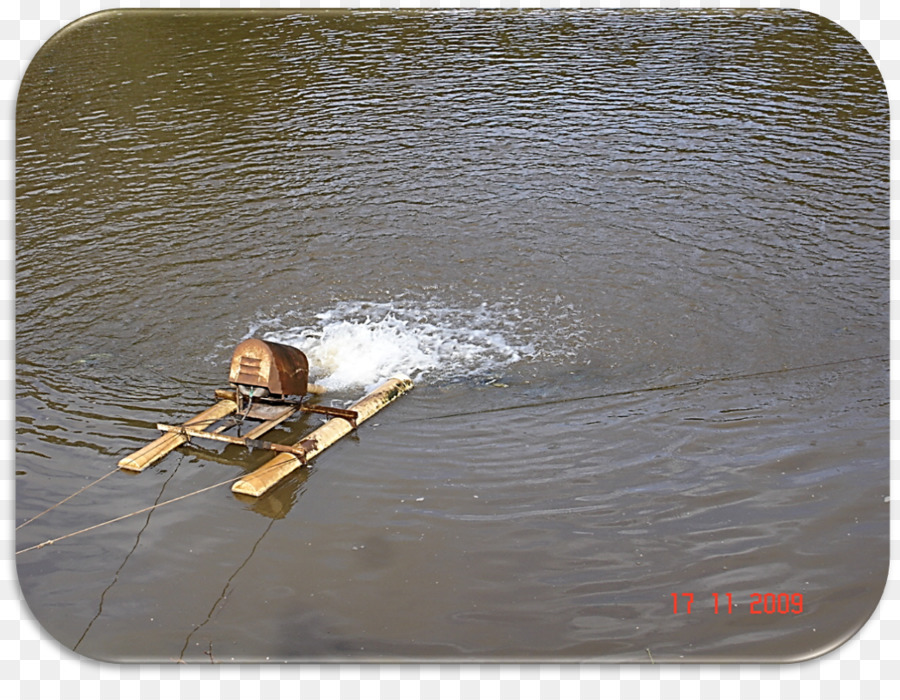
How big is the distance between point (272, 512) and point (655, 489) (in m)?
3.01

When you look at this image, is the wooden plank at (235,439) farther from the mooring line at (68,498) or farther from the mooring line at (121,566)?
the mooring line at (68,498)

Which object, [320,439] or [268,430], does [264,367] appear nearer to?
[268,430]

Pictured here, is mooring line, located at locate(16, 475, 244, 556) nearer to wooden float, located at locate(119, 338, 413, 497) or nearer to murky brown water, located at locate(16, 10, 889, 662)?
murky brown water, located at locate(16, 10, 889, 662)

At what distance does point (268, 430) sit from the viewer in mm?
8273

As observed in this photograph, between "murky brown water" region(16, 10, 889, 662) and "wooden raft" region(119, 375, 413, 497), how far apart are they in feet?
0.48

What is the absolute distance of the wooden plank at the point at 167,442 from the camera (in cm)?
782

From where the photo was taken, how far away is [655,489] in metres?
7.43

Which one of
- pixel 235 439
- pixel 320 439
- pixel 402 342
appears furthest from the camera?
pixel 402 342

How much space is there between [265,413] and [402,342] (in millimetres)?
1900

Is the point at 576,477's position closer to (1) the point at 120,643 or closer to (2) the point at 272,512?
(2) the point at 272,512
